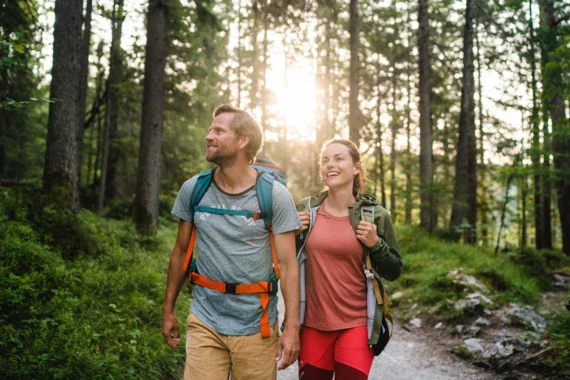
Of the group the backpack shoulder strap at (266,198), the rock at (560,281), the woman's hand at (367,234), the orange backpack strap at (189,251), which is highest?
the backpack shoulder strap at (266,198)

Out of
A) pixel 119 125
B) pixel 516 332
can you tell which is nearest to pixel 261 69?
pixel 119 125

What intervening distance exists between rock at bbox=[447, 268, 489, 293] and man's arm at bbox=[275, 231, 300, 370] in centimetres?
689

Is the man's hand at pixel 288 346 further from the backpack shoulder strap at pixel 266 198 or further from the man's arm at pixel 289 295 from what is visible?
the backpack shoulder strap at pixel 266 198

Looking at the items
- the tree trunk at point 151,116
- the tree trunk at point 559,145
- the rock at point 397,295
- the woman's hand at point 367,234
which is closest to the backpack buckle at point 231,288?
the woman's hand at point 367,234

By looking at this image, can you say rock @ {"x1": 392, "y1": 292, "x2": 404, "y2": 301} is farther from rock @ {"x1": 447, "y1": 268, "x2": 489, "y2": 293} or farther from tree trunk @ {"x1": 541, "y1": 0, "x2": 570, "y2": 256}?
tree trunk @ {"x1": 541, "y1": 0, "x2": 570, "y2": 256}

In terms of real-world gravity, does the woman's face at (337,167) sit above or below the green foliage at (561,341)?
above

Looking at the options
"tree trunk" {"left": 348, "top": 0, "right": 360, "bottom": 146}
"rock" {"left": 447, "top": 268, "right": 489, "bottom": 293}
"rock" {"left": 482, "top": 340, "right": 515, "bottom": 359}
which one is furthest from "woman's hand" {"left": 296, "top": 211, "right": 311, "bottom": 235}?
"tree trunk" {"left": 348, "top": 0, "right": 360, "bottom": 146}

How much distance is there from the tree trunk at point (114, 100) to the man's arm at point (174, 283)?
40.7 ft

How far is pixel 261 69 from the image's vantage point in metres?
29.1

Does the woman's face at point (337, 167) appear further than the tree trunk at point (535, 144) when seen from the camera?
No

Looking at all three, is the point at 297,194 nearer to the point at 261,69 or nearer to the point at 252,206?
the point at 261,69

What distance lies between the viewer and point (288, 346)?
273 cm

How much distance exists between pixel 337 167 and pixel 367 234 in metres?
0.66

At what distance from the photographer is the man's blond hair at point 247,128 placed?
297cm
